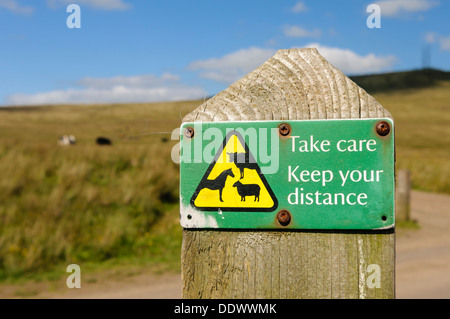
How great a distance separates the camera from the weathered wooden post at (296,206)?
4.30ft

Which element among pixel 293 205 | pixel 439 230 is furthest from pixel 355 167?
pixel 439 230

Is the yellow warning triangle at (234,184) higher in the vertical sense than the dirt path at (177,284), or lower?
higher

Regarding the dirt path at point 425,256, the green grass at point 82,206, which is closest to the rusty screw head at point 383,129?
the green grass at point 82,206

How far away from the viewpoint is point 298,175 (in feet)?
4.33

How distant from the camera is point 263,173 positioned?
1.33 metres

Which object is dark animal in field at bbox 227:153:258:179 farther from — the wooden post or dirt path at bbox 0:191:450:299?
the wooden post

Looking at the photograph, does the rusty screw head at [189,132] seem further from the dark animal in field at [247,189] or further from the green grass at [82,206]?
the green grass at [82,206]

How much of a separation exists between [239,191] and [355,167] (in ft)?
1.14

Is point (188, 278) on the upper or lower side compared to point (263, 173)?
lower

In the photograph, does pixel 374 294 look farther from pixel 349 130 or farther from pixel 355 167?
pixel 349 130

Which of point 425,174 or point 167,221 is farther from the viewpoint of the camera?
point 425,174

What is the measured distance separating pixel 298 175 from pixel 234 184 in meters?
0.19

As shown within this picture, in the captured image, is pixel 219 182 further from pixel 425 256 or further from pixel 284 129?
pixel 425 256

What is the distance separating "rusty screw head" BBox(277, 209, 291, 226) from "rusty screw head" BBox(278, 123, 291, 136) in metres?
0.23
